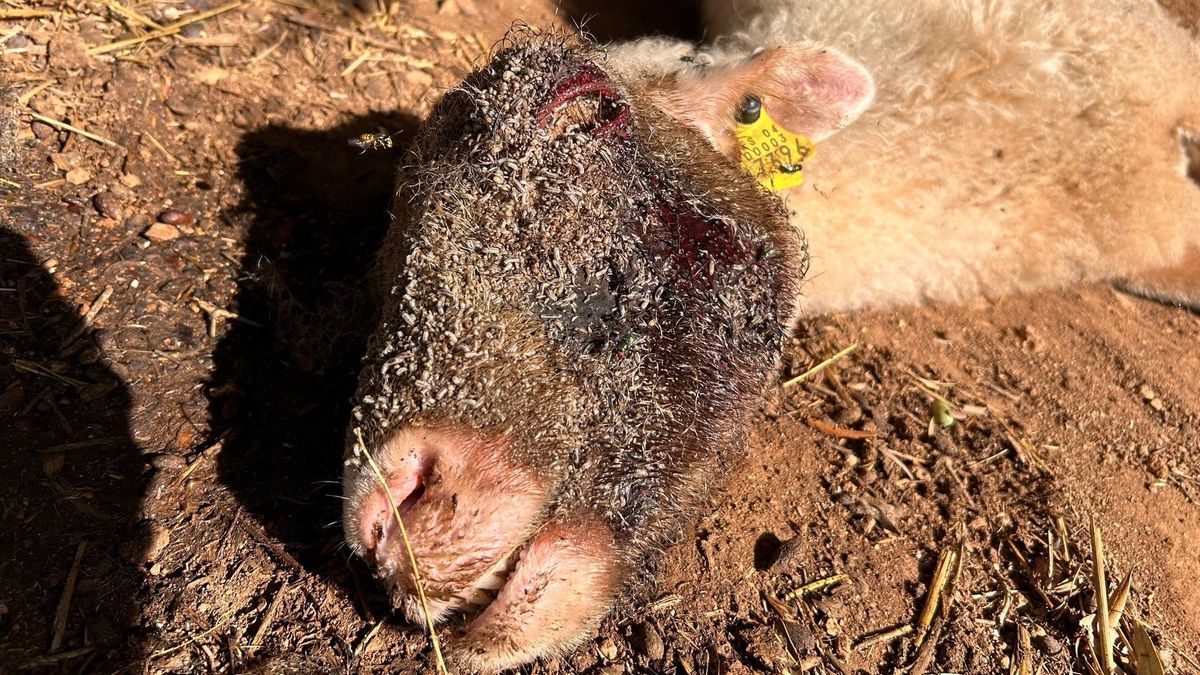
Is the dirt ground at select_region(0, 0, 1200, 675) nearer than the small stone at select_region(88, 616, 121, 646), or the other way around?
the small stone at select_region(88, 616, 121, 646)

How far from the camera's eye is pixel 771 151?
2.46 m

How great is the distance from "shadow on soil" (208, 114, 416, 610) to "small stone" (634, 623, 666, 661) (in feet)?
2.66

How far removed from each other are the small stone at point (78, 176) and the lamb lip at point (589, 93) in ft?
6.07

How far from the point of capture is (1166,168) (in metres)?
3.05

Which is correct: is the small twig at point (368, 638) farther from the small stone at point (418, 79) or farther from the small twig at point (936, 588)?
the small stone at point (418, 79)

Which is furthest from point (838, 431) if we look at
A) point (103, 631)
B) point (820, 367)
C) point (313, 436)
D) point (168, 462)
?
point (103, 631)

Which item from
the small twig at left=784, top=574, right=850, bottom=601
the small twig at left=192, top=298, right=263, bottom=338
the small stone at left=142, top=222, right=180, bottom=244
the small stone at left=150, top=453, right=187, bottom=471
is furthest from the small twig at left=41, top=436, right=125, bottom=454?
the small twig at left=784, top=574, right=850, bottom=601

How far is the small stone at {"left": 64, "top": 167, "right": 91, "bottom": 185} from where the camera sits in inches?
105

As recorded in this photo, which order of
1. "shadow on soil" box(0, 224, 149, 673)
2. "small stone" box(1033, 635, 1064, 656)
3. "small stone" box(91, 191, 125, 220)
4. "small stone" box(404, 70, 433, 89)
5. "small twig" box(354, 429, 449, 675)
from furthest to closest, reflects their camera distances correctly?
"small stone" box(404, 70, 433, 89) → "small stone" box(91, 191, 125, 220) → "small stone" box(1033, 635, 1064, 656) → "shadow on soil" box(0, 224, 149, 673) → "small twig" box(354, 429, 449, 675)

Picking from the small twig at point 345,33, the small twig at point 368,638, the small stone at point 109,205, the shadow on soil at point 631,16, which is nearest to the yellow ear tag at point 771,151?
the small twig at point 368,638

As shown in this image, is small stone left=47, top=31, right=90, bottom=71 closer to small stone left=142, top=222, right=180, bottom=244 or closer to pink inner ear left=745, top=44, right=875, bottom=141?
small stone left=142, top=222, right=180, bottom=244

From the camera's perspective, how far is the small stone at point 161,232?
2654 millimetres

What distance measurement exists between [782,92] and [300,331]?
5.80 feet

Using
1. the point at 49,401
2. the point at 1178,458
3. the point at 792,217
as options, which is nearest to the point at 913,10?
the point at 792,217
